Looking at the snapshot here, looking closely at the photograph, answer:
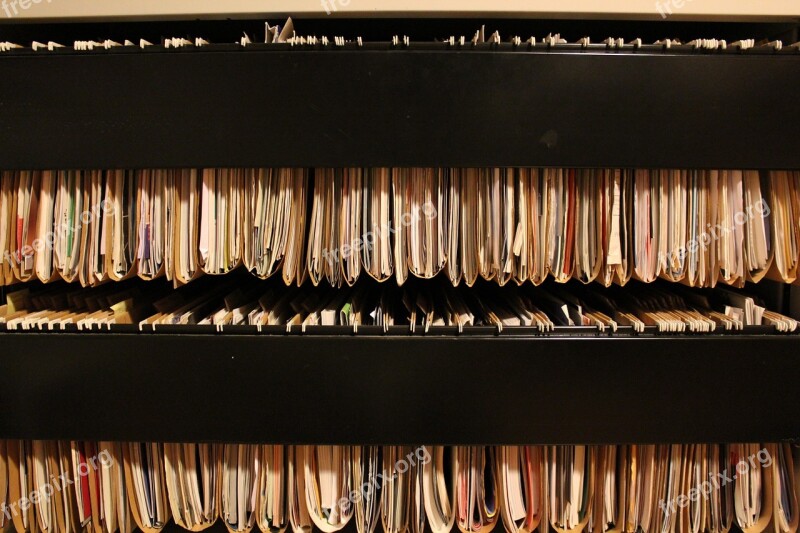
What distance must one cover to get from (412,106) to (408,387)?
1.83ft

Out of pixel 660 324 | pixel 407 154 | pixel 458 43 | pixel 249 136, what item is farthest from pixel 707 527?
pixel 249 136

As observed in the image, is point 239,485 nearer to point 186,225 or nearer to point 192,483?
point 192,483

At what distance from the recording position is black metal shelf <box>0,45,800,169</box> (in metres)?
0.75

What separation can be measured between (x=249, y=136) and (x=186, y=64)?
18 centimetres

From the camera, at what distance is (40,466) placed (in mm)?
916

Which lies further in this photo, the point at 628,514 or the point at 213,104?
the point at 628,514

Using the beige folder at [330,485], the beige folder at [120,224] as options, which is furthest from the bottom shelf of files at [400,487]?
the beige folder at [120,224]

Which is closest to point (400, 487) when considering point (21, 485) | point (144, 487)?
point (144, 487)

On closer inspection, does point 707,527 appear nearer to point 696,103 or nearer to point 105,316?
point 696,103

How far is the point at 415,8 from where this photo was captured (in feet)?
2.59

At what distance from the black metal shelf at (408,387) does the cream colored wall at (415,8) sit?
2.15 ft

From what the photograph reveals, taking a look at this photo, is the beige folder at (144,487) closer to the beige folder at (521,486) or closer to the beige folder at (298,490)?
the beige folder at (298,490)

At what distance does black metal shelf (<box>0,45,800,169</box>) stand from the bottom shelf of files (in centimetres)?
64

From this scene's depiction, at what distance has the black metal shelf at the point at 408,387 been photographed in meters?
0.80
